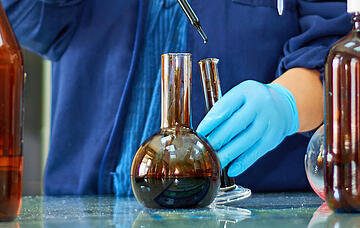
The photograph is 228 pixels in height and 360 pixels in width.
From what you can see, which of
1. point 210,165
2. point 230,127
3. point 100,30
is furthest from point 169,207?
point 100,30

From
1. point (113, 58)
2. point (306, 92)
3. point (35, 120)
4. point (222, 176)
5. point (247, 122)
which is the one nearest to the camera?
point (222, 176)

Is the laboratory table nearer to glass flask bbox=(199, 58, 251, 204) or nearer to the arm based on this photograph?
glass flask bbox=(199, 58, 251, 204)

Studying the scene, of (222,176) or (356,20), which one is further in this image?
(222,176)

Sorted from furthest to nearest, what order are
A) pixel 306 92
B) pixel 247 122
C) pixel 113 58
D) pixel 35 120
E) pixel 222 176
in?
pixel 35 120, pixel 113 58, pixel 306 92, pixel 247 122, pixel 222 176

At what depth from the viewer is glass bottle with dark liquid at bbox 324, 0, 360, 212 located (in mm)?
593

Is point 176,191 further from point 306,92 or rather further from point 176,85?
point 306,92

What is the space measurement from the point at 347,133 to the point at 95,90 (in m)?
0.96

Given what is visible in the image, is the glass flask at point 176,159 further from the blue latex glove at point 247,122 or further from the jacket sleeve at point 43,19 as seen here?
the jacket sleeve at point 43,19

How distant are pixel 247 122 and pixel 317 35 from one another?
490mm

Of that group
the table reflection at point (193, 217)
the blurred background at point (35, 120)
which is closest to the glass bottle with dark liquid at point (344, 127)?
the table reflection at point (193, 217)

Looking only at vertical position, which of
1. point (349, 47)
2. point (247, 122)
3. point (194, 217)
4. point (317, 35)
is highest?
point (317, 35)

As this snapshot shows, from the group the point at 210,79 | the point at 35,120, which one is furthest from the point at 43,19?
the point at 35,120

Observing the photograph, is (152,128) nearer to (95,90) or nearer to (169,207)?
(95,90)

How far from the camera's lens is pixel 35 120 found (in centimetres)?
287
